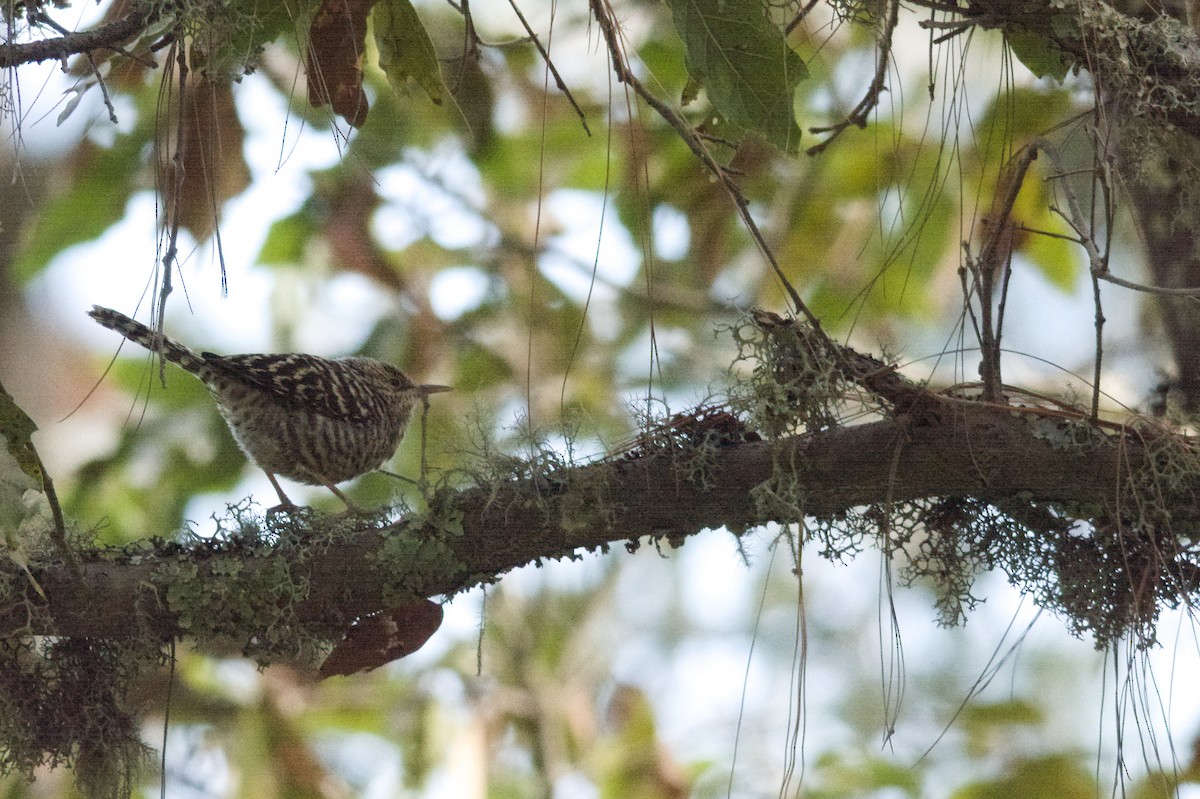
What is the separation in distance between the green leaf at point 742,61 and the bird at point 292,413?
80.2 inches

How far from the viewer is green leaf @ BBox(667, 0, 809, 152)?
2.08m

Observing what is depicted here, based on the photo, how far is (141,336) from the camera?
3164 mm

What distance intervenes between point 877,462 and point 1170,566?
602 mm

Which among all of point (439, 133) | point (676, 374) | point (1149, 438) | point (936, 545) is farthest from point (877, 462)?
point (439, 133)

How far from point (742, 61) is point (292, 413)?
2208mm

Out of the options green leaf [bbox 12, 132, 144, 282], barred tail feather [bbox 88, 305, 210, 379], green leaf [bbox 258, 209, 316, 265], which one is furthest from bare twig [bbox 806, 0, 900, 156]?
green leaf [bbox 258, 209, 316, 265]

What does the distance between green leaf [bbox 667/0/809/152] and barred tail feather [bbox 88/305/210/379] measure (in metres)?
1.51

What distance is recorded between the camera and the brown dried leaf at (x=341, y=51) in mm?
2584

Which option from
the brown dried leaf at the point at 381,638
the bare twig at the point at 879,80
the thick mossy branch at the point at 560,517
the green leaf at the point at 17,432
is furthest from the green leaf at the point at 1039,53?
the green leaf at the point at 17,432

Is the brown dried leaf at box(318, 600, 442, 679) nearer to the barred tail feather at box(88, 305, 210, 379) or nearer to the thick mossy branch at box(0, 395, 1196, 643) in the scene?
the thick mossy branch at box(0, 395, 1196, 643)

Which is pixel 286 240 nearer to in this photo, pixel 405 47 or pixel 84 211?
pixel 84 211

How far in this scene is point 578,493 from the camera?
2.21m

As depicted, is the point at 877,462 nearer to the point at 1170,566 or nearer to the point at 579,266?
the point at 1170,566

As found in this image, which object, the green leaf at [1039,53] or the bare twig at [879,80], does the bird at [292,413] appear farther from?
the green leaf at [1039,53]
